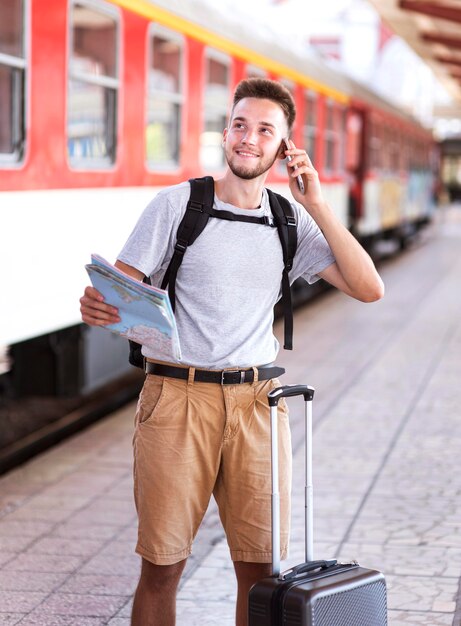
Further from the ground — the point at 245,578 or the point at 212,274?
the point at 212,274

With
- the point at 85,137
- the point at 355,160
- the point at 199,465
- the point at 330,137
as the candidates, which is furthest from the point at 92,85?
the point at 355,160

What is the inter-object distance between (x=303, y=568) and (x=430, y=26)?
72.0 feet

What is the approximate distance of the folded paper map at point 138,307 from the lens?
316 centimetres

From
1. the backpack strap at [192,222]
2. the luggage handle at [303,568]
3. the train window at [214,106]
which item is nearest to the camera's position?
the luggage handle at [303,568]

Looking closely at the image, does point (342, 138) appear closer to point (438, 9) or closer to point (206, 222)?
point (438, 9)

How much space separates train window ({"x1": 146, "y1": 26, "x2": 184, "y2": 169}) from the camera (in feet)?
28.1

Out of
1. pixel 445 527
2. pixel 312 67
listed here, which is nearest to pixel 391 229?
pixel 312 67

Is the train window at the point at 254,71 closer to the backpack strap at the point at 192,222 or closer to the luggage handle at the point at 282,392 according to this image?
the backpack strap at the point at 192,222

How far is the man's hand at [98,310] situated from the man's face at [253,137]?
1.64 feet

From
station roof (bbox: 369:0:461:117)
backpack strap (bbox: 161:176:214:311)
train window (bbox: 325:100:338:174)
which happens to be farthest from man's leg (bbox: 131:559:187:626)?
station roof (bbox: 369:0:461:117)

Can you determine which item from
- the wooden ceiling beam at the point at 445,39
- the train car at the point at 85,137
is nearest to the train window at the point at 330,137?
the train car at the point at 85,137

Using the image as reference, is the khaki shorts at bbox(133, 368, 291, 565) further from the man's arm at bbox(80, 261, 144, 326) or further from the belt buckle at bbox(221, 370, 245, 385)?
the man's arm at bbox(80, 261, 144, 326)

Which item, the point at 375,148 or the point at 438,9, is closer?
the point at 438,9

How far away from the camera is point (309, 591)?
3168mm
